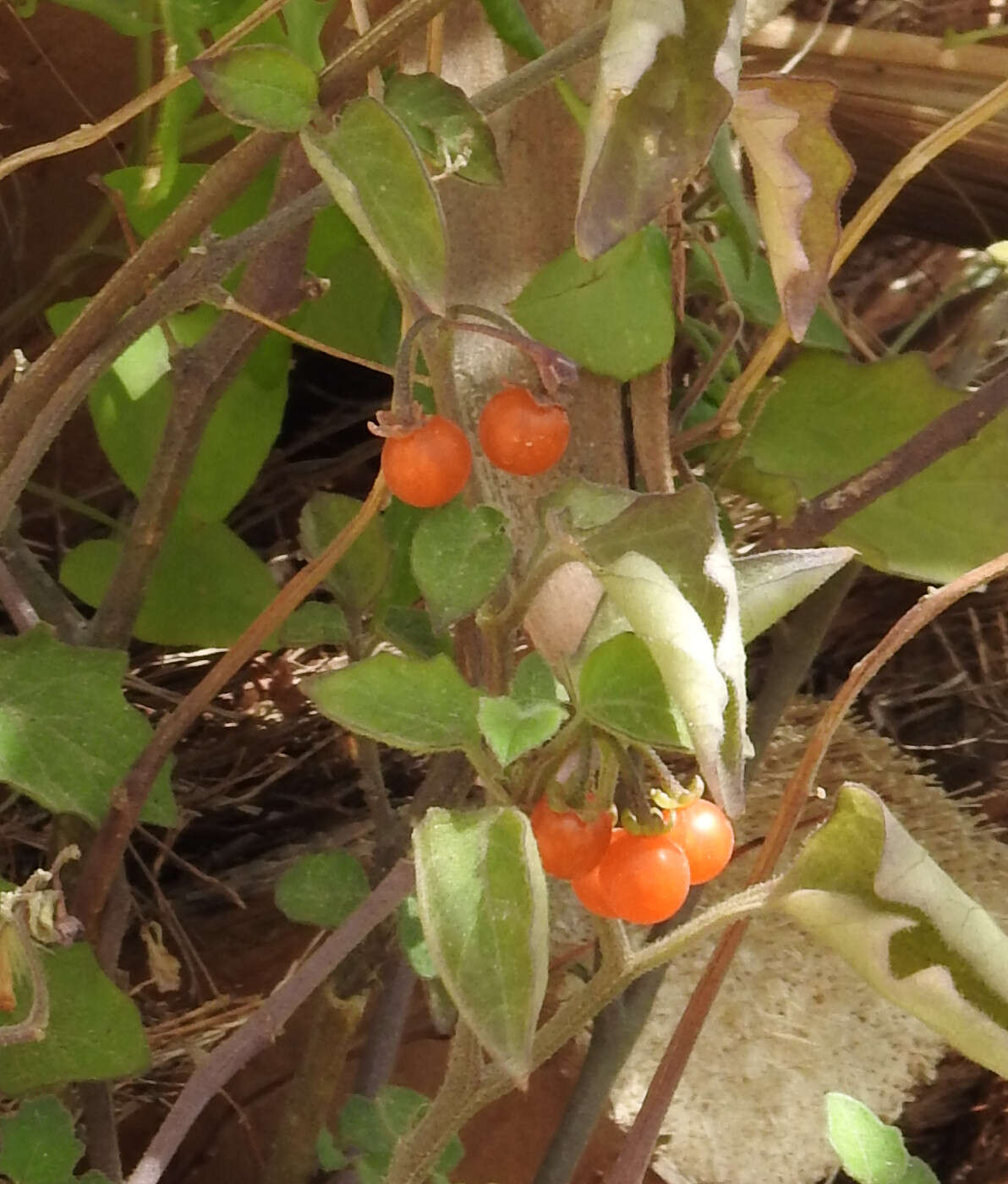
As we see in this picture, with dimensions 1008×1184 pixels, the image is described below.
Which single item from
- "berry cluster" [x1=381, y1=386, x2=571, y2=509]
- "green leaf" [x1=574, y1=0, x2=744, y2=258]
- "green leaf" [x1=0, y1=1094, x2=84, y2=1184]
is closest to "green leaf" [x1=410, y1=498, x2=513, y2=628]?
"berry cluster" [x1=381, y1=386, x2=571, y2=509]

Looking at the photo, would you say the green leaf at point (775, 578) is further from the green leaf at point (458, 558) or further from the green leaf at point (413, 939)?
the green leaf at point (413, 939)

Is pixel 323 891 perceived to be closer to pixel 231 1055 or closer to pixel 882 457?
pixel 231 1055

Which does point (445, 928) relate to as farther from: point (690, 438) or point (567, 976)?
point (567, 976)

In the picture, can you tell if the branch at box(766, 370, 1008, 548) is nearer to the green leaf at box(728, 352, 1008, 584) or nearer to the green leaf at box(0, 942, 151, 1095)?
the green leaf at box(728, 352, 1008, 584)

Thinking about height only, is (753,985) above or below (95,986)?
below

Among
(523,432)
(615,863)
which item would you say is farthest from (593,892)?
(523,432)

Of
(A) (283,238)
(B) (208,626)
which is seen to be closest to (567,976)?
(B) (208,626)

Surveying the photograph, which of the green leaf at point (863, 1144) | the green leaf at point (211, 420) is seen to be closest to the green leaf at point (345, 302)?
the green leaf at point (211, 420)
